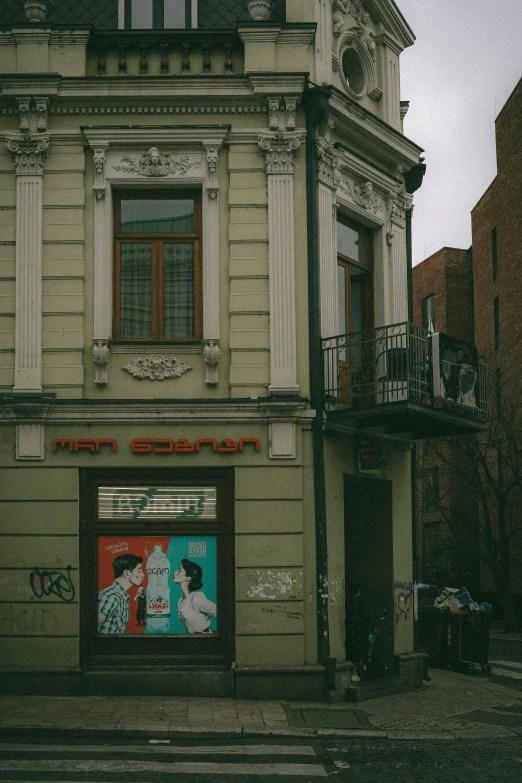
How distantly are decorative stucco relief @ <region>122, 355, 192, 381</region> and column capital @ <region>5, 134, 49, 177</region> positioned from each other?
3.05m

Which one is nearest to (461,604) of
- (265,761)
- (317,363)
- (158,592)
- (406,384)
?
(406,384)

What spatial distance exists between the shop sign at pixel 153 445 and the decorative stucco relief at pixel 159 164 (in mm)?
3839

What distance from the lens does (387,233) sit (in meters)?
16.8

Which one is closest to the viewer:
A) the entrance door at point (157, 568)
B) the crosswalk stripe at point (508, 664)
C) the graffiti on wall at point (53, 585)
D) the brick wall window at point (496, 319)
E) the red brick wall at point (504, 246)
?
the graffiti on wall at point (53, 585)

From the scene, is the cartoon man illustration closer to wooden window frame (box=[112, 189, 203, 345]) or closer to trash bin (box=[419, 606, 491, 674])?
wooden window frame (box=[112, 189, 203, 345])

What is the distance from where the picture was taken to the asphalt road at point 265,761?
9641 mm

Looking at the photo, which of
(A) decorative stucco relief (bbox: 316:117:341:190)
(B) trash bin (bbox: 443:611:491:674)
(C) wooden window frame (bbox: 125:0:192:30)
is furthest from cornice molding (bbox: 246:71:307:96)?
(B) trash bin (bbox: 443:611:491:674)

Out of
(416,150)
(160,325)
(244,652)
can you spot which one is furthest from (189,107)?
(244,652)

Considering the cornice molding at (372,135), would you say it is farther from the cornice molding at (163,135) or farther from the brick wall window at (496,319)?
the brick wall window at (496,319)

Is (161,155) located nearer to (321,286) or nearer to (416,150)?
(321,286)

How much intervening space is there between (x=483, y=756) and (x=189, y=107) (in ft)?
31.2

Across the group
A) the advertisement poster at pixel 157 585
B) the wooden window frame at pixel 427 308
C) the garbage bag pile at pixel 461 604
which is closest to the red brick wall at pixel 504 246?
the wooden window frame at pixel 427 308

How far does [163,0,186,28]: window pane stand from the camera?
1598 cm

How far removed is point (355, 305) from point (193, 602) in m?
5.61
